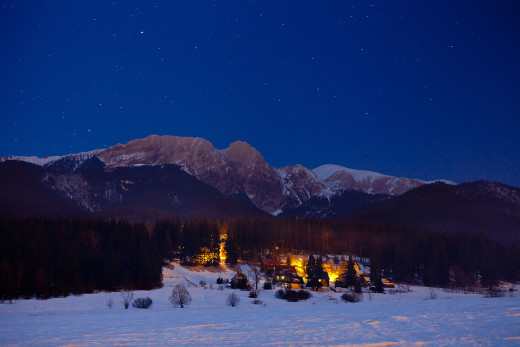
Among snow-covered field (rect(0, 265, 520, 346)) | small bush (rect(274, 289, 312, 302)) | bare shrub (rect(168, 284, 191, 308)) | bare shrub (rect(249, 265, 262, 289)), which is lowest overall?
bare shrub (rect(249, 265, 262, 289))

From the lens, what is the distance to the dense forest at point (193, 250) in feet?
200

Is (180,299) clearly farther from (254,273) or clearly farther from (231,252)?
(231,252)

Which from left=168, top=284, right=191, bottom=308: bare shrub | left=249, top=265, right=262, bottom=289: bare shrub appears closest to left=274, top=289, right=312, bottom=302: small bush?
left=168, top=284, right=191, bottom=308: bare shrub

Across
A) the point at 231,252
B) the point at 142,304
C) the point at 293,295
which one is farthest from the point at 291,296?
the point at 231,252

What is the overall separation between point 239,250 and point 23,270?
191ft

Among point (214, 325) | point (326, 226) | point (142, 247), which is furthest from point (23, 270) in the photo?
point (326, 226)

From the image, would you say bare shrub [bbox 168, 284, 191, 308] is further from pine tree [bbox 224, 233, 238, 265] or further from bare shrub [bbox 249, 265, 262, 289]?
pine tree [bbox 224, 233, 238, 265]

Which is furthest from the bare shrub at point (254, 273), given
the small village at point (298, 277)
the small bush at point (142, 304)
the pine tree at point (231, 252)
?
the small bush at point (142, 304)

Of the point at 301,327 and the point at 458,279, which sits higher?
the point at 301,327

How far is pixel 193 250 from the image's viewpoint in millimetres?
94938

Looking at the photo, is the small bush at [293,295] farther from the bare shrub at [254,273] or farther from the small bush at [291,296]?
the bare shrub at [254,273]

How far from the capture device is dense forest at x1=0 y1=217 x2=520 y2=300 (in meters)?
60.9

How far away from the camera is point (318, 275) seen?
81.1m

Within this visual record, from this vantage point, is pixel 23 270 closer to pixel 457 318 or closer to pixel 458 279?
pixel 457 318
